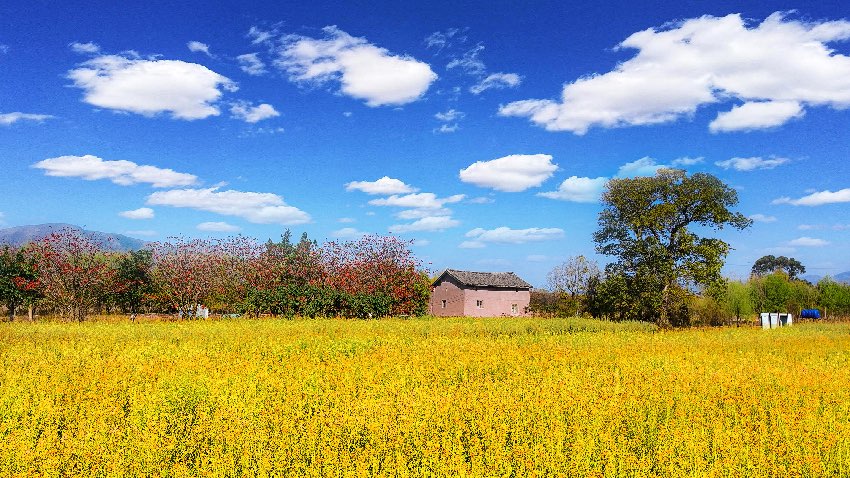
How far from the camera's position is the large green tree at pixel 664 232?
32469mm

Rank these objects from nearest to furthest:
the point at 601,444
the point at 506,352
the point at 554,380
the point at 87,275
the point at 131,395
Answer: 1. the point at 601,444
2. the point at 131,395
3. the point at 554,380
4. the point at 506,352
5. the point at 87,275

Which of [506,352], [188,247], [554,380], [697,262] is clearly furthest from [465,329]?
[188,247]

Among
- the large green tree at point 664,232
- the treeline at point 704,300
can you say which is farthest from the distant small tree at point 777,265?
the large green tree at point 664,232

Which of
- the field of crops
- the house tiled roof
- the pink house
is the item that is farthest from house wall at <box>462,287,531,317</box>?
the field of crops

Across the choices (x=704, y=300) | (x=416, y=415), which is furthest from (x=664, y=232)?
(x=416, y=415)

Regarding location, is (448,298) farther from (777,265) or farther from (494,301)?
(777,265)

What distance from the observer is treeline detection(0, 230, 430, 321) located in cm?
2928

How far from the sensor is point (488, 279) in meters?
57.6

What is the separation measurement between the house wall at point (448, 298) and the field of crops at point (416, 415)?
43.7 metres

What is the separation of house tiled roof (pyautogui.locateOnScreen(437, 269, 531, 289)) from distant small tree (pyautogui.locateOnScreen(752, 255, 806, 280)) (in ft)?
256

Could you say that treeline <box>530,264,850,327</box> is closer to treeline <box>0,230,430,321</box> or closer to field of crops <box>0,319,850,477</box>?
treeline <box>0,230,430,321</box>

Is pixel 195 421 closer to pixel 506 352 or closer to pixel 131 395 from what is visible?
pixel 131 395

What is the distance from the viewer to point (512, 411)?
20.8ft

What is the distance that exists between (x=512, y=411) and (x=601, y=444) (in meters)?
1.13
